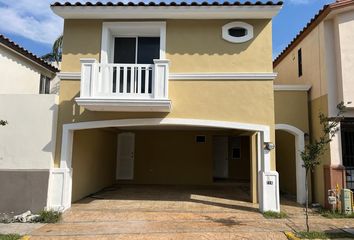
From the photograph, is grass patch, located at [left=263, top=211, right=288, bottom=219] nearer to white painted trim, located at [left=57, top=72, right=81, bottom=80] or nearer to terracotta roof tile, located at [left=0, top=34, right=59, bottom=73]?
white painted trim, located at [left=57, top=72, right=81, bottom=80]

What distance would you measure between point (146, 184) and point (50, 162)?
22.4 ft

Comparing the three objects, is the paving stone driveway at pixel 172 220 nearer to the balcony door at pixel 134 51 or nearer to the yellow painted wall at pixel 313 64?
the balcony door at pixel 134 51

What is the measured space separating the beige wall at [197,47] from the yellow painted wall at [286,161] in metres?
4.43

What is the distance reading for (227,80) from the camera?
948cm

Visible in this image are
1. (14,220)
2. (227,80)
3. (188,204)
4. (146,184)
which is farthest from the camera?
(146,184)

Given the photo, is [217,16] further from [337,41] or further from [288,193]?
[288,193]

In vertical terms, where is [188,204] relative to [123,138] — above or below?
below

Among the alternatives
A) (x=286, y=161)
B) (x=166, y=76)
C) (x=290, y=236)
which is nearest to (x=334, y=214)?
(x=290, y=236)

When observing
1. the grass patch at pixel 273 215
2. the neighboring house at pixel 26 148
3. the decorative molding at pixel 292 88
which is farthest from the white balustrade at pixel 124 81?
the decorative molding at pixel 292 88

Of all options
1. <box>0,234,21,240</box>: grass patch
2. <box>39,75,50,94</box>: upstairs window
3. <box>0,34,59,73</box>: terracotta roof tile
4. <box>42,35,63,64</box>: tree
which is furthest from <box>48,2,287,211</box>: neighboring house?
<box>42,35,63,64</box>: tree

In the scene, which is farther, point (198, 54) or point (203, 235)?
point (198, 54)

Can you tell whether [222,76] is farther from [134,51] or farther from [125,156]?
[125,156]

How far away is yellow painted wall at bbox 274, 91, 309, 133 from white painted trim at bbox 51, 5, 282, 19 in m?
3.22

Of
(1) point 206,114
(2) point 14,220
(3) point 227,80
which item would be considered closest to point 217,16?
(3) point 227,80
